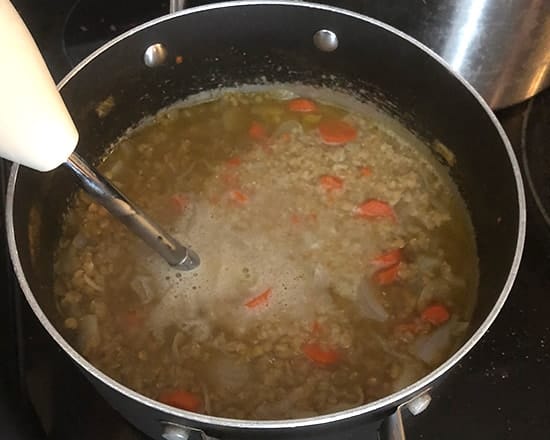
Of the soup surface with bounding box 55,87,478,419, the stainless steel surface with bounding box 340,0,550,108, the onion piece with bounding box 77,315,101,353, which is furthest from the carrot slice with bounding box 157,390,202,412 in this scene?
the stainless steel surface with bounding box 340,0,550,108

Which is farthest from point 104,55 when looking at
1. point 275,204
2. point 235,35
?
point 275,204

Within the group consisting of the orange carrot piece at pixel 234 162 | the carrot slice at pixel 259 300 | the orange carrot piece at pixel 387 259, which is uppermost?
the orange carrot piece at pixel 234 162

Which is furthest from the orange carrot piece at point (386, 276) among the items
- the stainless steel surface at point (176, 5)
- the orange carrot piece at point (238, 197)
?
the stainless steel surface at point (176, 5)

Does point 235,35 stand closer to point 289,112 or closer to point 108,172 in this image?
point 289,112

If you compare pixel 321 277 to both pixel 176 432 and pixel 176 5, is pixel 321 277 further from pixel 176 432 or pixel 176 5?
pixel 176 5

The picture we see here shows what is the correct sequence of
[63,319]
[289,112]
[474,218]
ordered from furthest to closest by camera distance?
[289,112]
[474,218]
[63,319]

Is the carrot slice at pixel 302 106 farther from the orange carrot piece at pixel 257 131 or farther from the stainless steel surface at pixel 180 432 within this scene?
the stainless steel surface at pixel 180 432

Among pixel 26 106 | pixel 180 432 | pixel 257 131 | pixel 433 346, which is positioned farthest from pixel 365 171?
pixel 26 106
